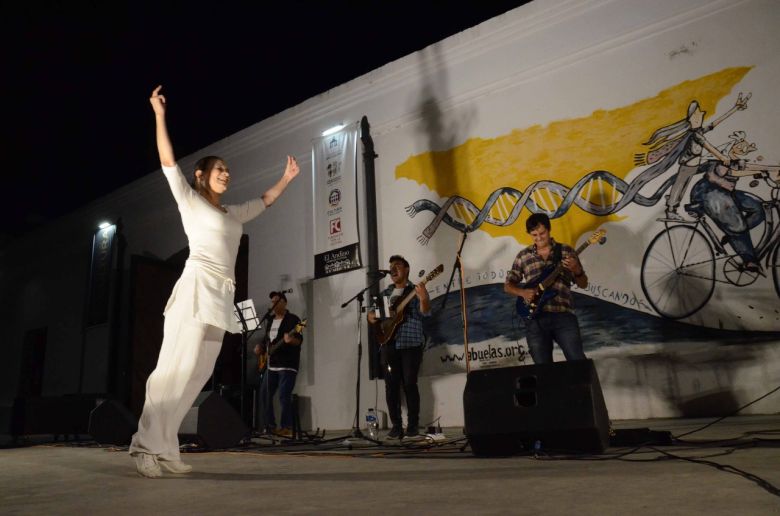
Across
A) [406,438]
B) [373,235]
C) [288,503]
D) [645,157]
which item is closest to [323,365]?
[373,235]

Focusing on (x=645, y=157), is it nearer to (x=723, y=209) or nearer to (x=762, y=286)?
(x=723, y=209)

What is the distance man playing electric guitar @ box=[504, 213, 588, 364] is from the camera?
4180 mm

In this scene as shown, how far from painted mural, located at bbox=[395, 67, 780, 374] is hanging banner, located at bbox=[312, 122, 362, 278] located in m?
1.44

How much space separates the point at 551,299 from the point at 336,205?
4.05 m

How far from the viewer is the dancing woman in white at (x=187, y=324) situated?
8.62 ft

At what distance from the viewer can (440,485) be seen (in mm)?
2016

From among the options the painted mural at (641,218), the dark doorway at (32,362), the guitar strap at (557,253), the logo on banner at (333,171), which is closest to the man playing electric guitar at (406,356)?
the painted mural at (641,218)

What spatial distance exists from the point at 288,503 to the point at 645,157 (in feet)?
16.4

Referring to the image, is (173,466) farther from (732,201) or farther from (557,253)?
(732,201)

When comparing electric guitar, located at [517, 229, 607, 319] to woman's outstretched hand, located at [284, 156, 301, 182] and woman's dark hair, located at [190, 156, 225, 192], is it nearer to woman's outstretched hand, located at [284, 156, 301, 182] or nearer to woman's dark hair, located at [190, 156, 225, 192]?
woman's outstretched hand, located at [284, 156, 301, 182]

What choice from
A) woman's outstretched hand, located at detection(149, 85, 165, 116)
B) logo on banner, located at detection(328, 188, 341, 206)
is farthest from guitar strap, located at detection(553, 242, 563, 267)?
logo on banner, located at detection(328, 188, 341, 206)

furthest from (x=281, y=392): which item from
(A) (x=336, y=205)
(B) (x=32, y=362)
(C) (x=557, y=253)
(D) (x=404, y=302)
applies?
(B) (x=32, y=362)

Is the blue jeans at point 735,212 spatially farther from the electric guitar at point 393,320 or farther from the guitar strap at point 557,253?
the electric guitar at point 393,320

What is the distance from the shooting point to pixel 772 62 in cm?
497
